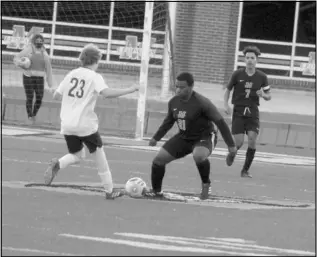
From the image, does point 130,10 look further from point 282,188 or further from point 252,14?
point 282,188

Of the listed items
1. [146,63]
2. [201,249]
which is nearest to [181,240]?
[201,249]

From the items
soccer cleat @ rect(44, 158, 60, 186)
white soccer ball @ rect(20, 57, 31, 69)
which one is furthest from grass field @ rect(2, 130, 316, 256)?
white soccer ball @ rect(20, 57, 31, 69)

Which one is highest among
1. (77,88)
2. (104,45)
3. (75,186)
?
(77,88)

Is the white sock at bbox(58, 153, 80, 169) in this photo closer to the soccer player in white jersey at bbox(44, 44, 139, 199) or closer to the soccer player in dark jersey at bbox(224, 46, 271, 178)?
the soccer player in white jersey at bbox(44, 44, 139, 199)

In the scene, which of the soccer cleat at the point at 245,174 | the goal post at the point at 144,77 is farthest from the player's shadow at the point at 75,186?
the goal post at the point at 144,77

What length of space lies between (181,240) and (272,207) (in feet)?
10.1

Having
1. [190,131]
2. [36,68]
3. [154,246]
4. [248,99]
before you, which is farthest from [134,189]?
[36,68]

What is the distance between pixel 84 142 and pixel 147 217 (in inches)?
70.2

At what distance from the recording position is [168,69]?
25406mm

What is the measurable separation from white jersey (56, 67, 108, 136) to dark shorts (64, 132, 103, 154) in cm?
6

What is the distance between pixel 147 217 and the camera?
36.3 ft

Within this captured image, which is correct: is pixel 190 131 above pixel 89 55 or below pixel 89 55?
below

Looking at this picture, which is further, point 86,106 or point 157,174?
point 157,174

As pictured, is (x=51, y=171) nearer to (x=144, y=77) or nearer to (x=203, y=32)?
(x=144, y=77)
